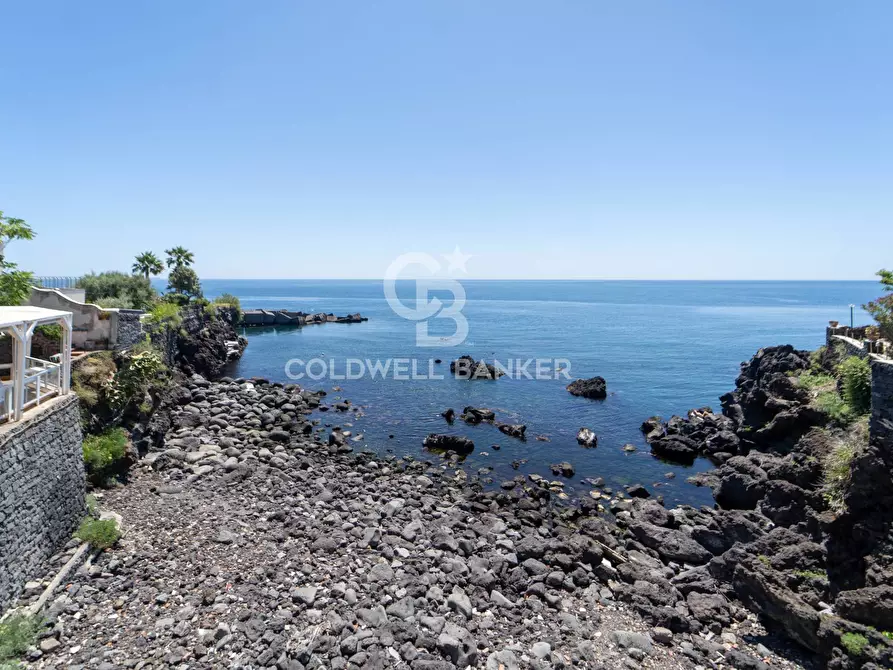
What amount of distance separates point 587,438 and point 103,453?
21782 mm

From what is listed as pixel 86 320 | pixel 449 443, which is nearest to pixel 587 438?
pixel 449 443

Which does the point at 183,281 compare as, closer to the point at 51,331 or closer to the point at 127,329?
the point at 127,329

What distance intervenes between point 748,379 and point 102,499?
36620mm

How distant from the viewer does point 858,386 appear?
17.5m

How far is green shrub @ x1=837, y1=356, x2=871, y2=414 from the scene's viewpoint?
56.3ft

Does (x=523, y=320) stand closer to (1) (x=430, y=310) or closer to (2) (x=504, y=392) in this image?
(1) (x=430, y=310)

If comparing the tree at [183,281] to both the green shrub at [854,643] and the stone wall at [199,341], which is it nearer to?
the stone wall at [199,341]

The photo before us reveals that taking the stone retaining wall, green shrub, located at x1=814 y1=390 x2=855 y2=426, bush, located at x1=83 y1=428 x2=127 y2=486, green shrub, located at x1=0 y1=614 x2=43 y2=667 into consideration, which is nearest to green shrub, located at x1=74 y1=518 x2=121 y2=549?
green shrub, located at x1=0 y1=614 x2=43 y2=667

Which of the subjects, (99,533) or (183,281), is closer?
(99,533)

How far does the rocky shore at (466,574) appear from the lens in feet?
32.4

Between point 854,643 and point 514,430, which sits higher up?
point 854,643

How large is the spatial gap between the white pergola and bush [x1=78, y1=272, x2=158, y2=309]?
1742 centimetres

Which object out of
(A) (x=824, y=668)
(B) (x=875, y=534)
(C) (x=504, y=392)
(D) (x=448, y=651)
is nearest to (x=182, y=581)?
(D) (x=448, y=651)

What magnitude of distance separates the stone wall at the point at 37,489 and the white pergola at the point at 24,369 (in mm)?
347
